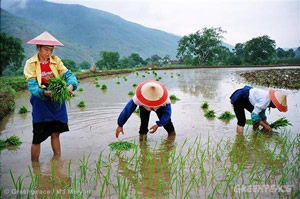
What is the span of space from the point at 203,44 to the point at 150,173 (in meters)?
49.1

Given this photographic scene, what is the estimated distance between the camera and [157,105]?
3.41m

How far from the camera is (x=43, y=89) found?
293cm

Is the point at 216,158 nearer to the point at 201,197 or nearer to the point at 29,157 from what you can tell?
the point at 201,197

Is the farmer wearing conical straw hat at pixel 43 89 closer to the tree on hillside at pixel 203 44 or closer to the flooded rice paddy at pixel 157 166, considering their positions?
the flooded rice paddy at pixel 157 166

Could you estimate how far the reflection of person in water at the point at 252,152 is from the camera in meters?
3.03

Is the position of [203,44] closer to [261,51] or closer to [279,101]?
[261,51]

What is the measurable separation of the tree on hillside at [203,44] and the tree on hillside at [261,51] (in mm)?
7997

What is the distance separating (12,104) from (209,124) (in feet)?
18.5

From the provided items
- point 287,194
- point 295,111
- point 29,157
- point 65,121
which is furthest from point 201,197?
point 295,111

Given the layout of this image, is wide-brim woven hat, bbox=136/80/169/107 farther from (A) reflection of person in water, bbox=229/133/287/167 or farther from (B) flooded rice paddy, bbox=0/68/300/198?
(A) reflection of person in water, bbox=229/133/287/167

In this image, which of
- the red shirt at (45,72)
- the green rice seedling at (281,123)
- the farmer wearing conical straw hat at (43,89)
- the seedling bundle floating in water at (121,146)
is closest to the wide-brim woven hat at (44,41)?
the farmer wearing conical straw hat at (43,89)

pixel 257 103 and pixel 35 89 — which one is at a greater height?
pixel 35 89

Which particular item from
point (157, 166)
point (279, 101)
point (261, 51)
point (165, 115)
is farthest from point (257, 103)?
point (261, 51)

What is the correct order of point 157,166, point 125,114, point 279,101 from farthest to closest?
point 279,101 < point 125,114 < point 157,166
